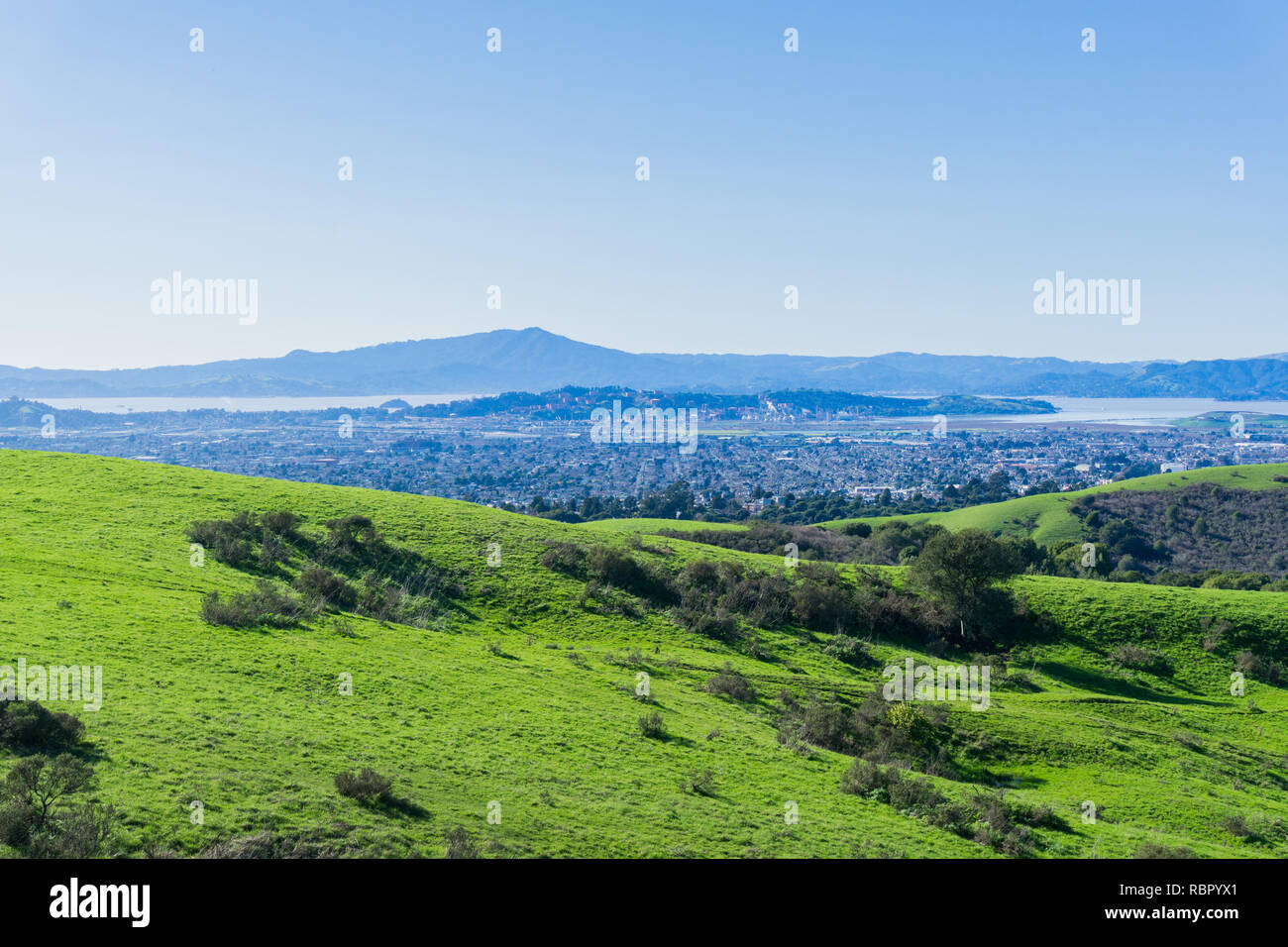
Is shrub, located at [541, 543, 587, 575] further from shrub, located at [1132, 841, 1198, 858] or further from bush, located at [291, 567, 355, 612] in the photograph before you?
shrub, located at [1132, 841, 1198, 858]

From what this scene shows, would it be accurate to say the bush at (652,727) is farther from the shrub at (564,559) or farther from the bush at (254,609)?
the shrub at (564,559)

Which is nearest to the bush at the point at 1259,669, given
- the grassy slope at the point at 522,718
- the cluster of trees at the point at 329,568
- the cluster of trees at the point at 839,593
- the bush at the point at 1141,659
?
the grassy slope at the point at 522,718

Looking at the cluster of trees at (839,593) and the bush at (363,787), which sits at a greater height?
the bush at (363,787)

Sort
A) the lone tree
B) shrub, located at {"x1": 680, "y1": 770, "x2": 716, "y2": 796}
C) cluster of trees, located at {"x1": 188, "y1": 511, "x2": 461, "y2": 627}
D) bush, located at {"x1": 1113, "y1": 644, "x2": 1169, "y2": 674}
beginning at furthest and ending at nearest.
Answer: the lone tree, bush, located at {"x1": 1113, "y1": 644, "x2": 1169, "y2": 674}, cluster of trees, located at {"x1": 188, "y1": 511, "x2": 461, "y2": 627}, shrub, located at {"x1": 680, "y1": 770, "x2": 716, "y2": 796}

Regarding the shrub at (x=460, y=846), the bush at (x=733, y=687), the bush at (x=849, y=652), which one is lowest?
the bush at (x=849, y=652)

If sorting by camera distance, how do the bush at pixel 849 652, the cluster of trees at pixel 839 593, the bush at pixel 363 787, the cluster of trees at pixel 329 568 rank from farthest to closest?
the cluster of trees at pixel 839 593
the bush at pixel 849 652
the cluster of trees at pixel 329 568
the bush at pixel 363 787

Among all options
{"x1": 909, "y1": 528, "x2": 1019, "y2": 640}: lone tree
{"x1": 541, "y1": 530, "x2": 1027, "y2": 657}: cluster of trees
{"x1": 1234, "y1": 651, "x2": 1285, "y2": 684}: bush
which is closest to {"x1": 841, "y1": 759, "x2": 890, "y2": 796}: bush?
{"x1": 541, "y1": 530, "x2": 1027, "y2": 657}: cluster of trees

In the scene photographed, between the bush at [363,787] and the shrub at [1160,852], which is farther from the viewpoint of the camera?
the shrub at [1160,852]

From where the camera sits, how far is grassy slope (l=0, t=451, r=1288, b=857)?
16359 millimetres

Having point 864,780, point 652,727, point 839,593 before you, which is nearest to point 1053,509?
point 839,593

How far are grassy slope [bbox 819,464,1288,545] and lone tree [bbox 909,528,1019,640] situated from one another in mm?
49364

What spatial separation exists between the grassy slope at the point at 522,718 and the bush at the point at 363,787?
39cm

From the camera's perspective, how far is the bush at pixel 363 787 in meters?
15.9
